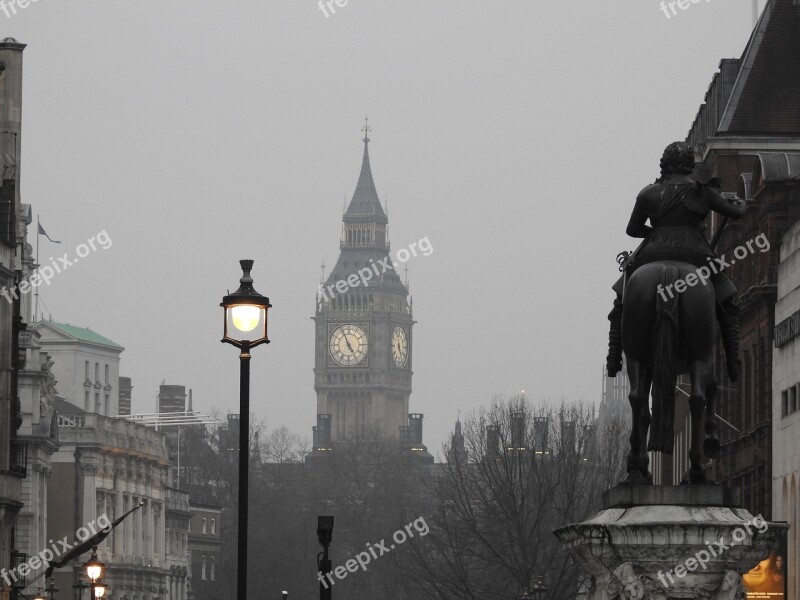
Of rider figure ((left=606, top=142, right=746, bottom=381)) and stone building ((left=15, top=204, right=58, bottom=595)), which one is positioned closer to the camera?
rider figure ((left=606, top=142, right=746, bottom=381))

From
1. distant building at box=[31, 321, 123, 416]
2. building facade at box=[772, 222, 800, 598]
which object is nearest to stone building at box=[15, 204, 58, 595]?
building facade at box=[772, 222, 800, 598]

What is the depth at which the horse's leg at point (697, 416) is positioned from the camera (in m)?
16.8

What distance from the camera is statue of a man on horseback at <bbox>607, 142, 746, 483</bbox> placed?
17000 mm

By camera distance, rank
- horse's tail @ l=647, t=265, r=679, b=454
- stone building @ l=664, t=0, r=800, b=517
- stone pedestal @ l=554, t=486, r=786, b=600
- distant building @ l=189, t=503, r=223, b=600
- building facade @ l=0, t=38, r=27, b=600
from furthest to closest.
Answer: distant building @ l=189, t=503, r=223, b=600, building facade @ l=0, t=38, r=27, b=600, stone building @ l=664, t=0, r=800, b=517, horse's tail @ l=647, t=265, r=679, b=454, stone pedestal @ l=554, t=486, r=786, b=600

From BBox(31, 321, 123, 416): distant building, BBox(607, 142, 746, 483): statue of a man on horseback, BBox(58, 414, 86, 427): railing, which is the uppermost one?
BBox(31, 321, 123, 416): distant building

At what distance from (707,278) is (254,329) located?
6834mm

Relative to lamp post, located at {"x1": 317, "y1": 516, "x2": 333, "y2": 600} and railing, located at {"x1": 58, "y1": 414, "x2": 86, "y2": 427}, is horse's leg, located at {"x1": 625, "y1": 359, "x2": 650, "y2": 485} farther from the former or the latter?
railing, located at {"x1": 58, "y1": 414, "x2": 86, "y2": 427}

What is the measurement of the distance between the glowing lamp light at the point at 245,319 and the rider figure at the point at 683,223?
19.9 ft

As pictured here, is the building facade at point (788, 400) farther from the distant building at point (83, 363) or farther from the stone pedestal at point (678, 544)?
the distant building at point (83, 363)

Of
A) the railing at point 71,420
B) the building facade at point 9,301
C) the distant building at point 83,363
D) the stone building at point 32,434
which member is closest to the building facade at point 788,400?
the building facade at point 9,301

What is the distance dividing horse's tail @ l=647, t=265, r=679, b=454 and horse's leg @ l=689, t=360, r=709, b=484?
0.14 meters

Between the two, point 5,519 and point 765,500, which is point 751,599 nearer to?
point 765,500

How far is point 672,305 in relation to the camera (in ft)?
55.6

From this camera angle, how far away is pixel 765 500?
211 feet
